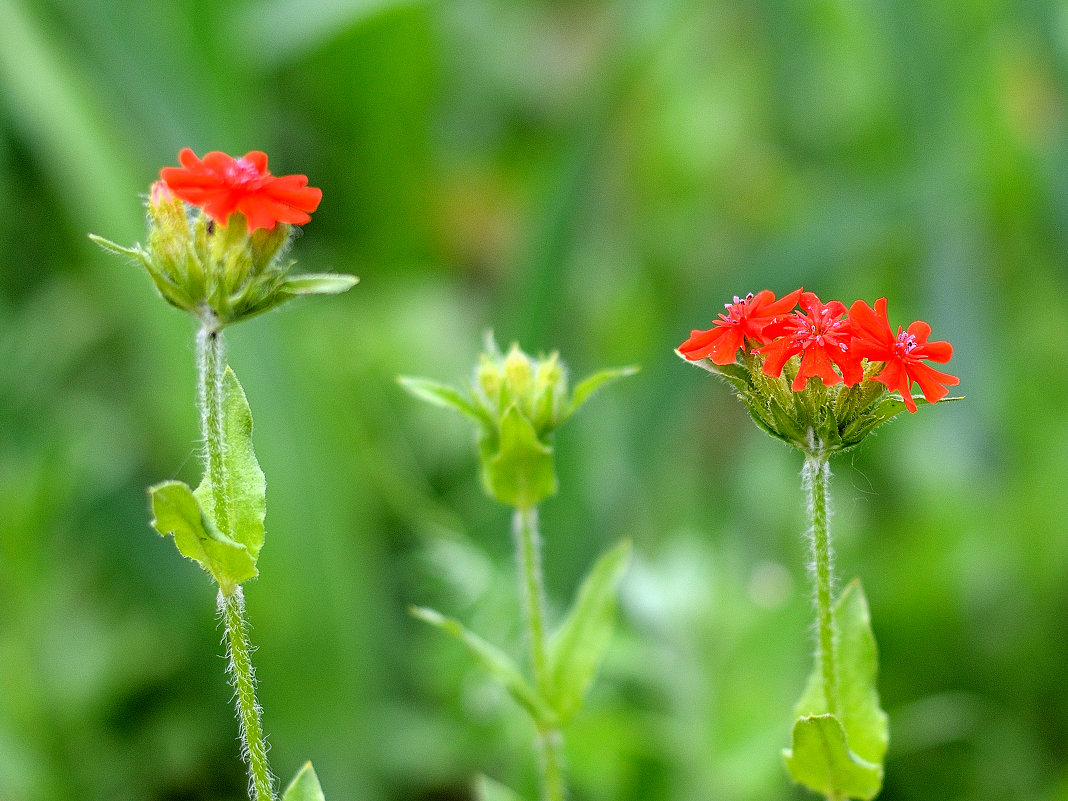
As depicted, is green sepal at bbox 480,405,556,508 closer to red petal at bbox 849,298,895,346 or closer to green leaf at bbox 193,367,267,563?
green leaf at bbox 193,367,267,563

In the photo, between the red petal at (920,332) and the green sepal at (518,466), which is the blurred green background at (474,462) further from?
the red petal at (920,332)

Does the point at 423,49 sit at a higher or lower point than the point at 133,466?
higher

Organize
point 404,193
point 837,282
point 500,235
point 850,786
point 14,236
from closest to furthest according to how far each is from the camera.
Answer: point 850,786 → point 837,282 → point 14,236 → point 404,193 → point 500,235

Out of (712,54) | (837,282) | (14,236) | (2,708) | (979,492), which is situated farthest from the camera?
(712,54)

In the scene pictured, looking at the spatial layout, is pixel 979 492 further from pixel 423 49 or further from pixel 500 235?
pixel 423 49

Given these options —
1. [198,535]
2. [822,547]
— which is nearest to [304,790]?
[198,535]

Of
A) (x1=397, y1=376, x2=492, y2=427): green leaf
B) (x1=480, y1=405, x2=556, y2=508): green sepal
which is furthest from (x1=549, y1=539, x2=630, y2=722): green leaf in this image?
(x1=397, y1=376, x2=492, y2=427): green leaf

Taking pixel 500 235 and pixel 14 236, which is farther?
pixel 500 235

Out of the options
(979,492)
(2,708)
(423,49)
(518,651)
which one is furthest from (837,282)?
(2,708)
